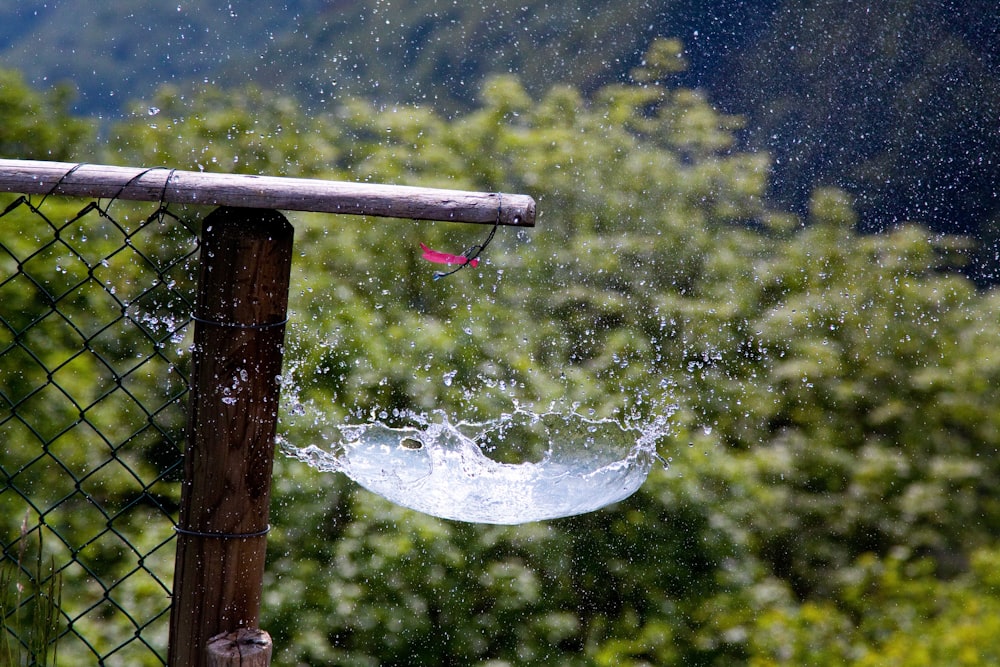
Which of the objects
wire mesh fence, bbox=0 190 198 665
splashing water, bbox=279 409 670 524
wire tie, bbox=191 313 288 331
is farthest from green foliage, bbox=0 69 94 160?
wire tie, bbox=191 313 288 331

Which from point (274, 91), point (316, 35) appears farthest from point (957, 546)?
point (316, 35)

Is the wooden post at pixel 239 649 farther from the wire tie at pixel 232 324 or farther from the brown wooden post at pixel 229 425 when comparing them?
the wire tie at pixel 232 324

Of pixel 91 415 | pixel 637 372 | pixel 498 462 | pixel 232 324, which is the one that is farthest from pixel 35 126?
pixel 232 324

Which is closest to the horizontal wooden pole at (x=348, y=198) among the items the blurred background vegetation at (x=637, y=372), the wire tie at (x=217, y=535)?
the wire tie at (x=217, y=535)

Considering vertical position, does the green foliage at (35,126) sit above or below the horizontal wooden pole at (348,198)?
above

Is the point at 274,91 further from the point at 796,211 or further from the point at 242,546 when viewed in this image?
the point at 242,546

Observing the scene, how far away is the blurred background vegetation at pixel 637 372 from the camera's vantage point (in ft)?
10.0

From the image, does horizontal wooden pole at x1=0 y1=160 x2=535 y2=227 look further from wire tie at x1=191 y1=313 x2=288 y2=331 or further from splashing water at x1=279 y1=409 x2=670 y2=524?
splashing water at x1=279 y1=409 x2=670 y2=524

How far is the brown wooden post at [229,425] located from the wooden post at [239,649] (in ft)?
0.04

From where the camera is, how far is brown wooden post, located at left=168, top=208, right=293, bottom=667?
2.87ft

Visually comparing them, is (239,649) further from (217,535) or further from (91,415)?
(91,415)

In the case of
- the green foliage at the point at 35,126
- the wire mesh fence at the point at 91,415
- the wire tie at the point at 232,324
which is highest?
the green foliage at the point at 35,126

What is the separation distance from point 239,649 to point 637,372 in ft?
9.15

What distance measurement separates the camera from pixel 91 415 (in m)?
3.03
